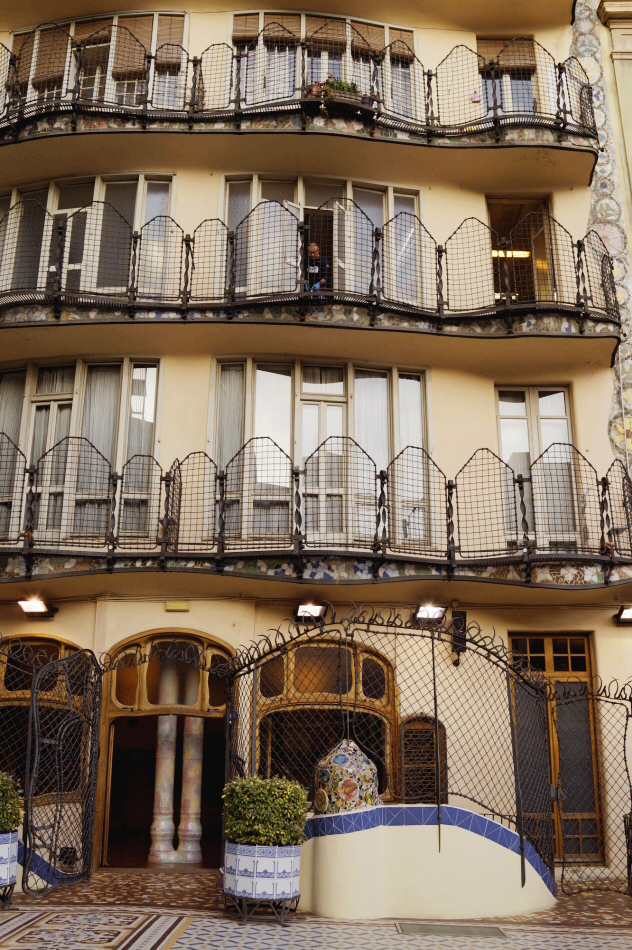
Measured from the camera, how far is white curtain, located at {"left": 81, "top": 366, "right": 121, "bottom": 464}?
14.1 metres

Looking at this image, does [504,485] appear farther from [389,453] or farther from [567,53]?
[567,53]

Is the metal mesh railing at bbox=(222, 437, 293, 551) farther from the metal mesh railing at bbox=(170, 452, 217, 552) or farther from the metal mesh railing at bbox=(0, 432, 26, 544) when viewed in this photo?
the metal mesh railing at bbox=(0, 432, 26, 544)

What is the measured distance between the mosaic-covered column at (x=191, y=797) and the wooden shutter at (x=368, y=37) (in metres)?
11.3

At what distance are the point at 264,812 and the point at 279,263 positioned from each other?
851 cm

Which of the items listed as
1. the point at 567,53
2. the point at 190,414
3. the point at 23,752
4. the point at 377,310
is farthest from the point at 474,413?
the point at 23,752

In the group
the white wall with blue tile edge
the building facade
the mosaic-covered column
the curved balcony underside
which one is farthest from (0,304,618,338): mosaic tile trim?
the white wall with blue tile edge

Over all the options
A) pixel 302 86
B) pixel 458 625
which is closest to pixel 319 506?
pixel 458 625

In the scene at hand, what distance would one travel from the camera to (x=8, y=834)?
29.9 ft

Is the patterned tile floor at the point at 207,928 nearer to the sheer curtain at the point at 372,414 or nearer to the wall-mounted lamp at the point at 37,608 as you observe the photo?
the wall-mounted lamp at the point at 37,608

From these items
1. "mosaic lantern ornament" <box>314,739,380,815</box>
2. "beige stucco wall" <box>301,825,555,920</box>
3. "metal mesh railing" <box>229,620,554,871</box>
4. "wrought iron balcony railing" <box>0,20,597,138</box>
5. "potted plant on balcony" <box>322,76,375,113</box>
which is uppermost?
"wrought iron balcony railing" <box>0,20,597,138</box>

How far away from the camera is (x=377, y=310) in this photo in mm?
13922

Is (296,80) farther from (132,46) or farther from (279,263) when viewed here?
(279,263)

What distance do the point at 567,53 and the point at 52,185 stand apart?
9174 millimetres

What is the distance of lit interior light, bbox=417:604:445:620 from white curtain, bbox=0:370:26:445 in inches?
259
